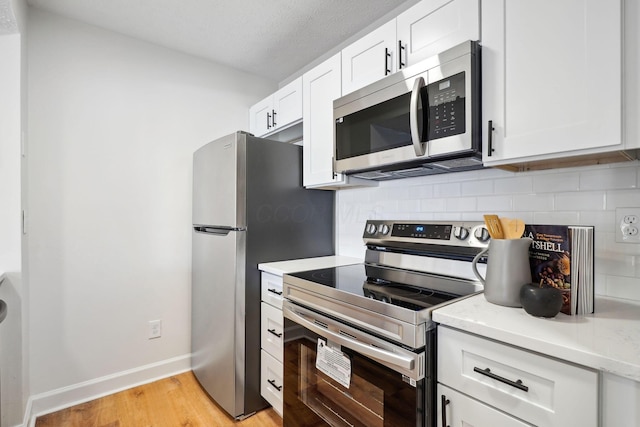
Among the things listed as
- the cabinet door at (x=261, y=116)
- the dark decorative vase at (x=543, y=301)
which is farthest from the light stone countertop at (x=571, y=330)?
the cabinet door at (x=261, y=116)

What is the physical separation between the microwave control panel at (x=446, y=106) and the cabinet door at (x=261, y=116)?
151 cm

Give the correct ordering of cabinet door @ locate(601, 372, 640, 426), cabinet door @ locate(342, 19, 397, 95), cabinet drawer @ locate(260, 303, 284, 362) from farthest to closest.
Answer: cabinet drawer @ locate(260, 303, 284, 362)
cabinet door @ locate(342, 19, 397, 95)
cabinet door @ locate(601, 372, 640, 426)

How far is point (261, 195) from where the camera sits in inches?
76.5

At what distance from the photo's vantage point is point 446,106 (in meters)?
1.27

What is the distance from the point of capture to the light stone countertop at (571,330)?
28.7 inches

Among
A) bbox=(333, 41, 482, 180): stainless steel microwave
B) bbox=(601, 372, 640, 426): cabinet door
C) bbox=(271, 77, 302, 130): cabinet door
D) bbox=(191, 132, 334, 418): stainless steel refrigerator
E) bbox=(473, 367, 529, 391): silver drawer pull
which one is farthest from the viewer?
bbox=(271, 77, 302, 130): cabinet door

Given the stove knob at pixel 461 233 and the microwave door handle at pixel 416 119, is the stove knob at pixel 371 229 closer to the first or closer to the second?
the stove knob at pixel 461 233

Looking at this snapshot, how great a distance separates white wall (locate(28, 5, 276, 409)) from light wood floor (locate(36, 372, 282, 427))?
7.4 inches

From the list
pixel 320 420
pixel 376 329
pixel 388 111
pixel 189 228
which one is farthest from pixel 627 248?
pixel 189 228

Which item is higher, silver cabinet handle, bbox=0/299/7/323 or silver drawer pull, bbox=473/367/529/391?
silver cabinet handle, bbox=0/299/7/323

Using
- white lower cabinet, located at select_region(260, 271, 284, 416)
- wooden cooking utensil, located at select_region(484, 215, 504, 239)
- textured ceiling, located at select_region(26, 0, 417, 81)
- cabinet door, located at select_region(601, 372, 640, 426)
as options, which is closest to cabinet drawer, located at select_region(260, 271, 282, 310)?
white lower cabinet, located at select_region(260, 271, 284, 416)

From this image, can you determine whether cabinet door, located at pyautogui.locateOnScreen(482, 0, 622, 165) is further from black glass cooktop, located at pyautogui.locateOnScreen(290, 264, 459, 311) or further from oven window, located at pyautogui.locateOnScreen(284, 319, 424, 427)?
oven window, located at pyautogui.locateOnScreen(284, 319, 424, 427)

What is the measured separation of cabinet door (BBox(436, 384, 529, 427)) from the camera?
89 cm

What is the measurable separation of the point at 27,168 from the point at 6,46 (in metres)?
0.67
